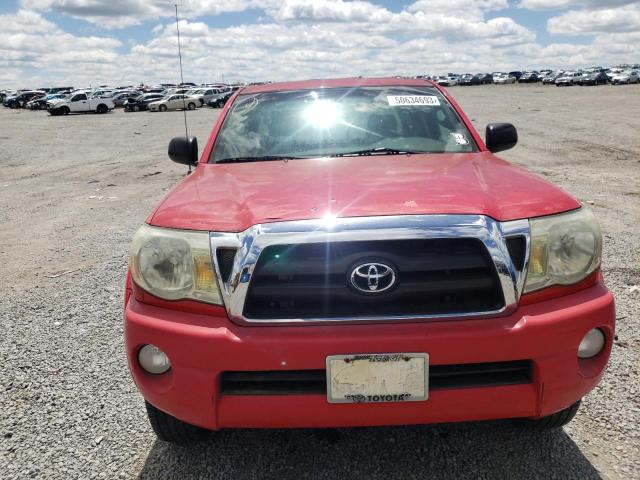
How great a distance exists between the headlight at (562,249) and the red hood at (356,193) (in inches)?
2.2

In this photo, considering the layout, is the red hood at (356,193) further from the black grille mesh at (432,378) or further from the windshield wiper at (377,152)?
the black grille mesh at (432,378)

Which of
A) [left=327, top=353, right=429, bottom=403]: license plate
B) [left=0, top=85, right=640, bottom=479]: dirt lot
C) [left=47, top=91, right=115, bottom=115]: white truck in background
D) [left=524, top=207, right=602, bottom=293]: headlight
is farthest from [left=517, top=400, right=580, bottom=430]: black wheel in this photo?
[left=47, top=91, right=115, bottom=115]: white truck in background

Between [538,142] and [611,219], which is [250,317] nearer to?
[611,219]

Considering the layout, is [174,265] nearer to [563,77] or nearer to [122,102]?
[122,102]

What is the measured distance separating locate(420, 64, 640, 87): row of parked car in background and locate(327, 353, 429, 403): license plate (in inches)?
1486

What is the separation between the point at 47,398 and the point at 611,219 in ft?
19.6

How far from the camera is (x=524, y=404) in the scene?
1.90 metres

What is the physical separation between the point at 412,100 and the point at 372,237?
1999mm

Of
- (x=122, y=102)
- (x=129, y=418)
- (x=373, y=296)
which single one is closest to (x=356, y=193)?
(x=373, y=296)

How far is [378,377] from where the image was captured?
186 centimetres

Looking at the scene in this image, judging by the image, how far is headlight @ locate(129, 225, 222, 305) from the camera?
6.38 ft

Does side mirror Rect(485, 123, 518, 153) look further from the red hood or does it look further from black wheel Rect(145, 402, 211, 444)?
black wheel Rect(145, 402, 211, 444)

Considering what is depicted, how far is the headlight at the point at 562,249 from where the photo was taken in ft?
6.32

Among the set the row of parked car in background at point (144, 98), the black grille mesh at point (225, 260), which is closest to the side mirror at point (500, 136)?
the black grille mesh at point (225, 260)
